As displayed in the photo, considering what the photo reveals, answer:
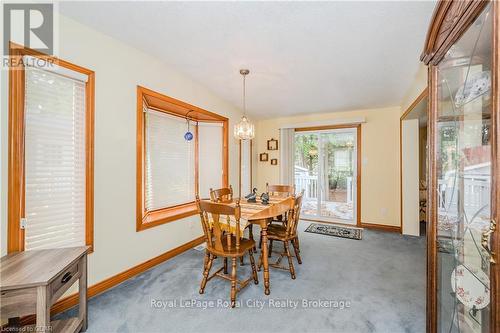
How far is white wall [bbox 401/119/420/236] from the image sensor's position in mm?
3773

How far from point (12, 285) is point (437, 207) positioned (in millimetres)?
2355

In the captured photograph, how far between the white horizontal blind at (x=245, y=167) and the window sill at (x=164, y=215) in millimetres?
1325

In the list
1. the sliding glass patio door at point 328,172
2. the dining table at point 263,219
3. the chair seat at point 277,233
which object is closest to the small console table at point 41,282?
the dining table at point 263,219

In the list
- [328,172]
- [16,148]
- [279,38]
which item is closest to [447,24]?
[279,38]

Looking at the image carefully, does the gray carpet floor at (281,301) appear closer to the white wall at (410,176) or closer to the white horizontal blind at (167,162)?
the white horizontal blind at (167,162)

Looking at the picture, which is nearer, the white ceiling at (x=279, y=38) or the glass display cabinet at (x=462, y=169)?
the glass display cabinet at (x=462, y=169)

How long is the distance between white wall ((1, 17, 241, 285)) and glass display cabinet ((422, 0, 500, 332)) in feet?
8.36

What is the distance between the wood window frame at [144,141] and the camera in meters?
2.39

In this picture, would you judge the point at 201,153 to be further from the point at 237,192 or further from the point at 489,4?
the point at 489,4

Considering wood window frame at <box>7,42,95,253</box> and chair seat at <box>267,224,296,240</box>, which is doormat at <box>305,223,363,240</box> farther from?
wood window frame at <box>7,42,95,253</box>

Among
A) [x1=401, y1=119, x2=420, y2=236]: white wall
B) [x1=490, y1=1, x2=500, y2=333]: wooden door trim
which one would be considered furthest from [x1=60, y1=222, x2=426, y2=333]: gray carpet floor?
[x1=401, y1=119, x2=420, y2=236]: white wall

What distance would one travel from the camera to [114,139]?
7.08 ft

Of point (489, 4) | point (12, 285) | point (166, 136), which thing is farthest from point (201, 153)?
point (489, 4)

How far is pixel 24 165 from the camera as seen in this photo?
1578 mm
